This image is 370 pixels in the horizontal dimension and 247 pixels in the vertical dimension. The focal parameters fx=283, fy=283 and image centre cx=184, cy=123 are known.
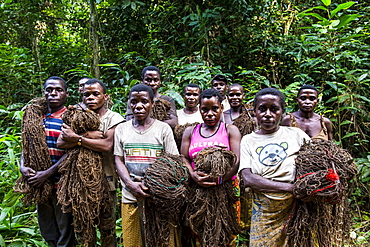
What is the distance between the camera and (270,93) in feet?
7.85

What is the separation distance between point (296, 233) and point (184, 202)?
0.94 meters

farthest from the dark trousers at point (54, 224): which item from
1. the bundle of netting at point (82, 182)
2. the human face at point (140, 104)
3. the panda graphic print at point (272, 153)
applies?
the panda graphic print at point (272, 153)

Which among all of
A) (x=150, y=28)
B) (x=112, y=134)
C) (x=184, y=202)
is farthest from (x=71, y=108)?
(x=150, y=28)

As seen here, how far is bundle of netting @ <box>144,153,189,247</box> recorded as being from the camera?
7.79 feet

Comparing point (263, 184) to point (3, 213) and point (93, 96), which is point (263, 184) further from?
point (3, 213)

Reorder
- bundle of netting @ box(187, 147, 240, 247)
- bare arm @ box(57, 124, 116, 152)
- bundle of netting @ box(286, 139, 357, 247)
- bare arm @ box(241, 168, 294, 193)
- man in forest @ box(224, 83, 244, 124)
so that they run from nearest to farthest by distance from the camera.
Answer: bundle of netting @ box(286, 139, 357, 247) → bare arm @ box(241, 168, 294, 193) → bundle of netting @ box(187, 147, 240, 247) → bare arm @ box(57, 124, 116, 152) → man in forest @ box(224, 83, 244, 124)

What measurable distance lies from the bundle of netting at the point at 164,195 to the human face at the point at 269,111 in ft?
2.63

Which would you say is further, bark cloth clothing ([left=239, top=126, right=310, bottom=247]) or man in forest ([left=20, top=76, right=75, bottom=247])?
man in forest ([left=20, top=76, right=75, bottom=247])

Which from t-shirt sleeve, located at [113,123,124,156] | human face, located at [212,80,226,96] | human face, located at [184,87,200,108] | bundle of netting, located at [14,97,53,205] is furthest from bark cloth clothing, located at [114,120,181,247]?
human face, located at [212,80,226,96]

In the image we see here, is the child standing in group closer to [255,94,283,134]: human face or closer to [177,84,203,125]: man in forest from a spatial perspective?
[255,94,283,134]: human face

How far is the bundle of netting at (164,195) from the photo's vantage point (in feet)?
7.79

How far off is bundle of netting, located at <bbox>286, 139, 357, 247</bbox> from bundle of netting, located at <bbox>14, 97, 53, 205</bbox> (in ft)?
7.62

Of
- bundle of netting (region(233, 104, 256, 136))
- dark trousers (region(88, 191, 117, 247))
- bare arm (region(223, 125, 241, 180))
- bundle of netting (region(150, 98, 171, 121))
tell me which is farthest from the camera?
bundle of netting (region(233, 104, 256, 136))

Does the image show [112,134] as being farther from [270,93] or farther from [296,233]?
[296,233]
